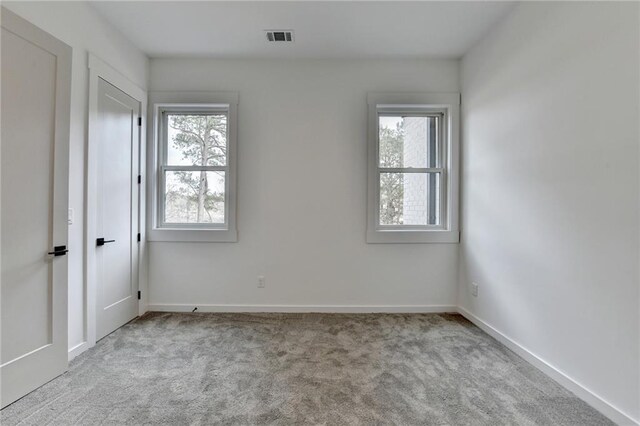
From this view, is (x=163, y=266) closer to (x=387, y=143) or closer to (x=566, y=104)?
(x=387, y=143)

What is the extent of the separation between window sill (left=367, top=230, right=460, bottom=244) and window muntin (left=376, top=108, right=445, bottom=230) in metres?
0.13

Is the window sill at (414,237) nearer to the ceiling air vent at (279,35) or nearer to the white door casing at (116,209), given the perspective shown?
the ceiling air vent at (279,35)

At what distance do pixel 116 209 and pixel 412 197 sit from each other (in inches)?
124

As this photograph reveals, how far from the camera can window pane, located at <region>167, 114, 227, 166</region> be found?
333cm

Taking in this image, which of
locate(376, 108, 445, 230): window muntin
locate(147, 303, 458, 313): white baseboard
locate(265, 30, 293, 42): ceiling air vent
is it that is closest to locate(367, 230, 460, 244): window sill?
locate(376, 108, 445, 230): window muntin

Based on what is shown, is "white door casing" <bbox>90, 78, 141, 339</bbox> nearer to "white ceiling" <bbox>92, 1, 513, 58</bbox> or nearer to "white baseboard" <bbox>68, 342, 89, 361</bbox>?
"white baseboard" <bbox>68, 342, 89, 361</bbox>

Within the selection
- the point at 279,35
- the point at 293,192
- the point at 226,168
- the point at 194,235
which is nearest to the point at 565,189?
the point at 293,192

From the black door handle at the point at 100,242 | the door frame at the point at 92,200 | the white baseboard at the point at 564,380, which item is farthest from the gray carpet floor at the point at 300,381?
the black door handle at the point at 100,242

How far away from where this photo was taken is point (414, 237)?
128 inches

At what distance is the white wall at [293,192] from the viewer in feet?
10.6

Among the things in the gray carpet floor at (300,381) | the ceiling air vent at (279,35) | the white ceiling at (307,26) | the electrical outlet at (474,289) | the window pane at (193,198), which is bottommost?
the gray carpet floor at (300,381)

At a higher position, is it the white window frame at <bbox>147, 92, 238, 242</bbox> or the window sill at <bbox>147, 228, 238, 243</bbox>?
the white window frame at <bbox>147, 92, 238, 242</bbox>

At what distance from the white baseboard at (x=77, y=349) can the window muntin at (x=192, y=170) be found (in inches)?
53.5

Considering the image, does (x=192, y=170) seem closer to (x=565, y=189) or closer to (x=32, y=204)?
(x=32, y=204)
